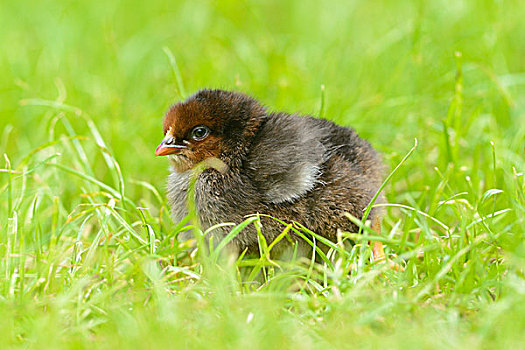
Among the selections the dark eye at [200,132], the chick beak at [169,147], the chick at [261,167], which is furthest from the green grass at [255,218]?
the dark eye at [200,132]

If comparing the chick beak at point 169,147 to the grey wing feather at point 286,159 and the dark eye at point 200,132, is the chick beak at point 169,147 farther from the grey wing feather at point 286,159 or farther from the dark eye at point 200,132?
the grey wing feather at point 286,159

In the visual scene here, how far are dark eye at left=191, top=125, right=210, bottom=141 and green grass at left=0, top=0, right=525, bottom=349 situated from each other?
494 millimetres

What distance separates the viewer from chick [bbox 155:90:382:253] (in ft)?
11.1

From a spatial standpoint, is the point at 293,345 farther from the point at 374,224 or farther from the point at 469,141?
the point at 469,141

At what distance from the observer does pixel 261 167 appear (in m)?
3.44

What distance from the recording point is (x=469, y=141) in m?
4.86

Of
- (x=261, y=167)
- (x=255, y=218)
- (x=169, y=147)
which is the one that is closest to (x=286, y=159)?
(x=261, y=167)

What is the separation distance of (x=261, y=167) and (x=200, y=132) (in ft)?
1.33

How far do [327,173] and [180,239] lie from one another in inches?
34.6

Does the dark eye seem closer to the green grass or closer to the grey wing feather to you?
the grey wing feather

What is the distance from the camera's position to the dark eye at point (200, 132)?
357 cm

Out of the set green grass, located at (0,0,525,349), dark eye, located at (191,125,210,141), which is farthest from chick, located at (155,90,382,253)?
green grass, located at (0,0,525,349)

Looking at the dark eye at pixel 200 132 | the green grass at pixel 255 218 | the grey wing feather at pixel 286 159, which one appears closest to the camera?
the green grass at pixel 255 218

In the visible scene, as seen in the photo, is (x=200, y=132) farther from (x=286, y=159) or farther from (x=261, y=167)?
(x=286, y=159)
